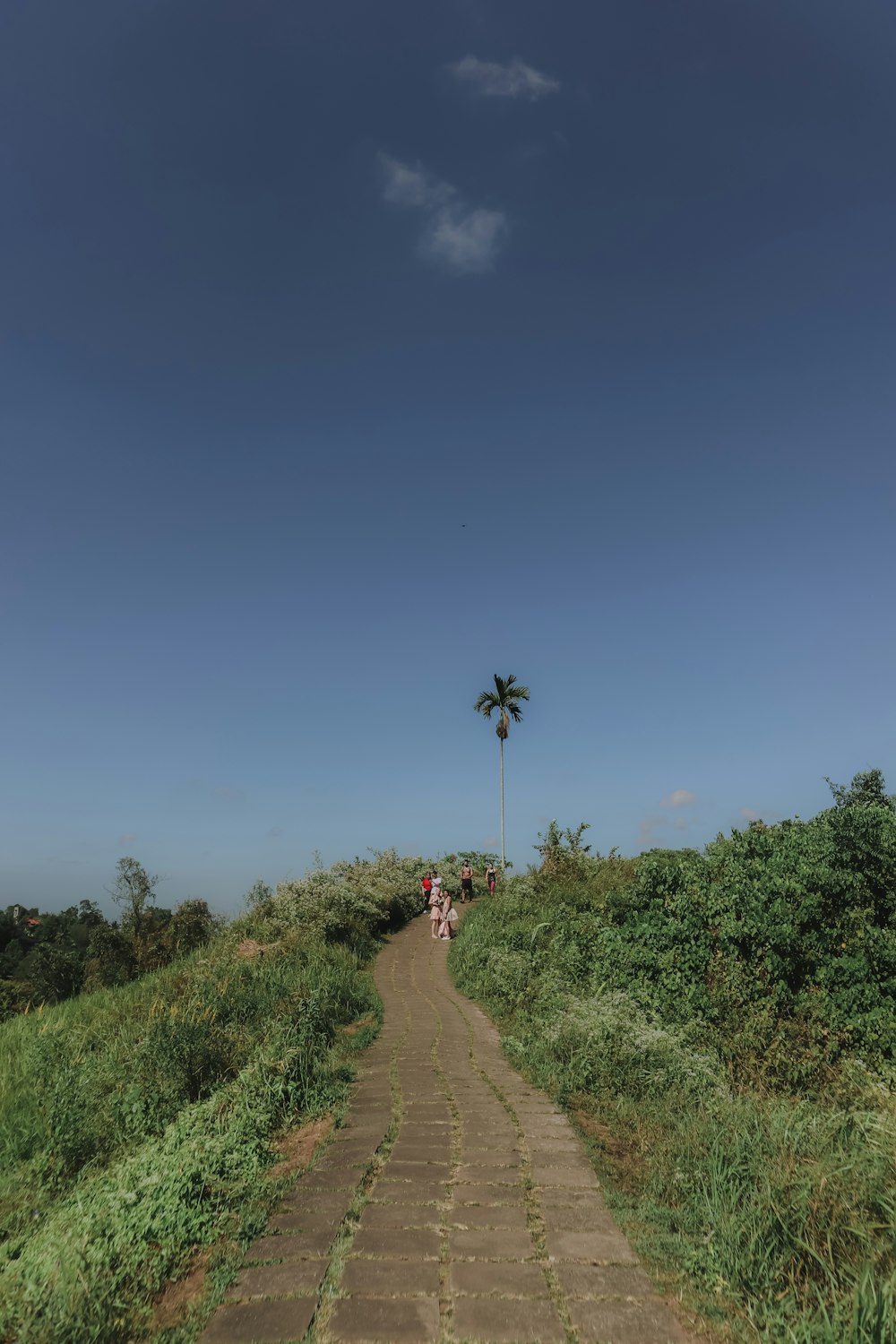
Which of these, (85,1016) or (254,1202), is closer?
(254,1202)

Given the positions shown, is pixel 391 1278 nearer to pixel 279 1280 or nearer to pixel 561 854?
pixel 279 1280

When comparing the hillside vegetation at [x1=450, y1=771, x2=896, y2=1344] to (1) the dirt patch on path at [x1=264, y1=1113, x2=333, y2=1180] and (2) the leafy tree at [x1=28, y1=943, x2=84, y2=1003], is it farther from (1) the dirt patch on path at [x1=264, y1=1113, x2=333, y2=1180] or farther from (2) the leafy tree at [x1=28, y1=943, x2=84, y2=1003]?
(2) the leafy tree at [x1=28, y1=943, x2=84, y2=1003]

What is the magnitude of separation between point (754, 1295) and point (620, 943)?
25.2 ft

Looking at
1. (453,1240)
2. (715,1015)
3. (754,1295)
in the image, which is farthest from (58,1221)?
(715,1015)

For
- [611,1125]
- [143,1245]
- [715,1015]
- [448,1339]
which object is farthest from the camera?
[715,1015]

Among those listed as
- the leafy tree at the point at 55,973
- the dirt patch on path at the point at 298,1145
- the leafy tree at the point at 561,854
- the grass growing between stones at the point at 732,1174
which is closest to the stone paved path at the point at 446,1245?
the dirt patch on path at the point at 298,1145

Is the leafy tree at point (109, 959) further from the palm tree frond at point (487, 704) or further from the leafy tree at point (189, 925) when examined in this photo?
the palm tree frond at point (487, 704)

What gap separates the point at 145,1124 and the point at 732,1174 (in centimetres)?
462

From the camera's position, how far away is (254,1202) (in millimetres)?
4414

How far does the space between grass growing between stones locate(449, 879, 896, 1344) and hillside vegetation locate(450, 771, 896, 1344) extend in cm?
2

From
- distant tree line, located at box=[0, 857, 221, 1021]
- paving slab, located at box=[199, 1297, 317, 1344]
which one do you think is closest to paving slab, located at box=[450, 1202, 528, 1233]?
paving slab, located at box=[199, 1297, 317, 1344]

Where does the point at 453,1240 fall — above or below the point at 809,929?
below

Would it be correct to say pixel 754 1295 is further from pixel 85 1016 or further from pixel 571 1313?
pixel 85 1016

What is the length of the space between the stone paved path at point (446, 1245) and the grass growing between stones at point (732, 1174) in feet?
0.96
